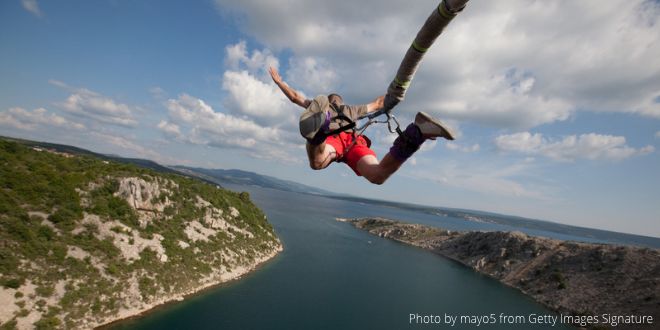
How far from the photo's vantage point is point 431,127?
15.1 ft

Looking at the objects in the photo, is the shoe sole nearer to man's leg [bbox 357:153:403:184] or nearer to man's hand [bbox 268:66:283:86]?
man's leg [bbox 357:153:403:184]

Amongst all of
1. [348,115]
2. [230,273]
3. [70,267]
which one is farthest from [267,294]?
[348,115]

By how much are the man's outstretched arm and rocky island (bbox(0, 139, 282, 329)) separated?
105 ft

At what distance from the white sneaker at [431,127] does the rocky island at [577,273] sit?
203 feet

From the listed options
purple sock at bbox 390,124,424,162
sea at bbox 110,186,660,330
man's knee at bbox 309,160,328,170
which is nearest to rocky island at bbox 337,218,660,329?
sea at bbox 110,186,660,330

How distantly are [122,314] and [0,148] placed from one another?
25.6 m

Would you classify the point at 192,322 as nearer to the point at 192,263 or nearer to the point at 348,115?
the point at 192,263

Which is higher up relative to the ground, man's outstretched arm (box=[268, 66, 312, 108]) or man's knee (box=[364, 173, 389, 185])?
man's outstretched arm (box=[268, 66, 312, 108])

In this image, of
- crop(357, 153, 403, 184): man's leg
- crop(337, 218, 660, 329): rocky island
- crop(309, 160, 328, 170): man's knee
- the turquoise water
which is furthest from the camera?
crop(337, 218, 660, 329): rocky island

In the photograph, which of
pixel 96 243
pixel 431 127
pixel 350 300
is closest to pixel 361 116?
→ pixel 431 127

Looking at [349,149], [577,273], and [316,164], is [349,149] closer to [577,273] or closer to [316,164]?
[316,164]

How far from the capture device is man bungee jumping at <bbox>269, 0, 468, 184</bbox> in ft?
10.5

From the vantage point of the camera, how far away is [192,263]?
143ft

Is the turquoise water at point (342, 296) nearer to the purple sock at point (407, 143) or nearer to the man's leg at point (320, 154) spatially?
the man's leg at point (320, 154)
